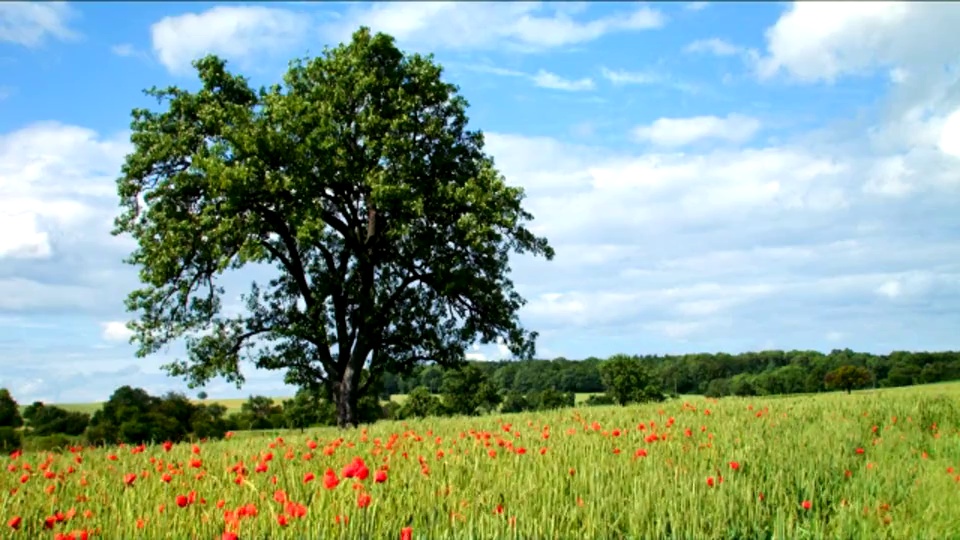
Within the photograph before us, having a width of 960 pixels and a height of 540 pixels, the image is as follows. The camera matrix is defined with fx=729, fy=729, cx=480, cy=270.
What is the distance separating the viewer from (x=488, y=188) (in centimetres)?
2508

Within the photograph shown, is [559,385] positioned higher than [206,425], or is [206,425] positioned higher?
[559,385]

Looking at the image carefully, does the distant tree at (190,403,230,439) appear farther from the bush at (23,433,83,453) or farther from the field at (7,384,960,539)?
the field at (7,384,960,539)

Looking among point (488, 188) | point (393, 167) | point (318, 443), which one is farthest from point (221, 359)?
point (318, 443)

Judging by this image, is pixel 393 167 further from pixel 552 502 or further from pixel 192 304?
pixel 552 502

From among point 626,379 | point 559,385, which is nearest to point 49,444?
point 626,379

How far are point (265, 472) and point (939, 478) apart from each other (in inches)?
270

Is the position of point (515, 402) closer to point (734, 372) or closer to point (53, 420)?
point (734, 372)

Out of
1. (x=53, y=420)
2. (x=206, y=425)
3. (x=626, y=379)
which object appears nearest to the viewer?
(x=206, y=425)

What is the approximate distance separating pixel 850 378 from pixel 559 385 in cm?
3776

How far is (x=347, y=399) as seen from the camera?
2720 cm

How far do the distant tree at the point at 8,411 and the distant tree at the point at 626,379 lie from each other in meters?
54.8

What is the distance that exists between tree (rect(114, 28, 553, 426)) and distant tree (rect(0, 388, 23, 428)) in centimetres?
1374

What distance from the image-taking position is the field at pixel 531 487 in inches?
202

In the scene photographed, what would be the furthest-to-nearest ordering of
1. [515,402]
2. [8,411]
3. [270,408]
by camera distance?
[515,402] → [270,408] → [8,411]
